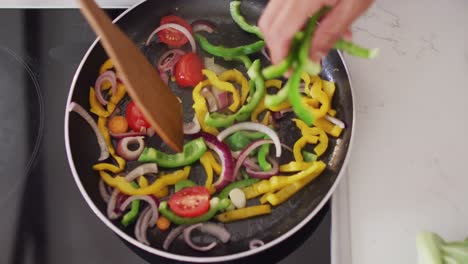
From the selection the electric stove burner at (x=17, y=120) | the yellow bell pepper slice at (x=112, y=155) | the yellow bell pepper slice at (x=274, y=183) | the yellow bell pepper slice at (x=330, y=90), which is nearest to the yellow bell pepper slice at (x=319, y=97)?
the yellow bell pepper slice at (x=330, y=90)

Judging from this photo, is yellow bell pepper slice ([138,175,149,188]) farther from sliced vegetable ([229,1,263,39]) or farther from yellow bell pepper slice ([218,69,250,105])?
sliced vegetable ([229,1,263,39])

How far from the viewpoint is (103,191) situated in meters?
1.12

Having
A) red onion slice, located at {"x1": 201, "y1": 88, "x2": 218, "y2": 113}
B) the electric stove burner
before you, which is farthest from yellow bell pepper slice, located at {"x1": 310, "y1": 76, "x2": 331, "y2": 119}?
the electric stove burner

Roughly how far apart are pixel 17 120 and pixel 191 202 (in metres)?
0.46

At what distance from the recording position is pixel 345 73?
117 centimetres

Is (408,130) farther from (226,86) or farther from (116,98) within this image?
(116,98)

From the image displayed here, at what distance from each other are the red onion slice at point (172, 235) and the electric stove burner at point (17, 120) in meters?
0.35

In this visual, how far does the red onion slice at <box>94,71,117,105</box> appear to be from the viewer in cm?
122

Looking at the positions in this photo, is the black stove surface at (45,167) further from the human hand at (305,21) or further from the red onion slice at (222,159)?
the human hand at (305,21)

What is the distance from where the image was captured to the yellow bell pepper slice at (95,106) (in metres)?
1.21

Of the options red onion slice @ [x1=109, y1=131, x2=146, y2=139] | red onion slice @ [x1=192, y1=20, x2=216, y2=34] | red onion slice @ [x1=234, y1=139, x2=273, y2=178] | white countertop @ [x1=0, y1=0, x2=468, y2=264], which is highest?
red onion slice @ [x1=192, y1=20, x2=216, y2=34]

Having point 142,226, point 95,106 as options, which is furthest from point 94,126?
point 142,226

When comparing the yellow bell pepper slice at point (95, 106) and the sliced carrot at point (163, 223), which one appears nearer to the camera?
the sliced carrot at point (163, 223)

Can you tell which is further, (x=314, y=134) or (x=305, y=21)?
(x=314, y=134)
